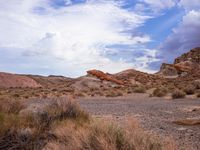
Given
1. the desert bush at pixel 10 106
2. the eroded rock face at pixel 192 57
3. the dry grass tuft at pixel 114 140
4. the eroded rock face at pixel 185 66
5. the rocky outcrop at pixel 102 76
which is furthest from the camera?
the eroded rock face at pixel 192 57

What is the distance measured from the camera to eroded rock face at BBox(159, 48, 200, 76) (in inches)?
3423

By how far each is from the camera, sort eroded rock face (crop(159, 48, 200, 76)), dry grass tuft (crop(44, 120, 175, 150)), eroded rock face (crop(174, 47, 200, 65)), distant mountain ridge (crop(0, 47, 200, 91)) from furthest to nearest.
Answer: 1. eroded rock face (crop(174, 47, 200, 65))
2. eroded rock face (crop(159, 48, 200, 76))
3. distant mountain ridge (crop(0, 47, 200, 91))
4. dry grass tuft (crop(44, 120, 175, 150))

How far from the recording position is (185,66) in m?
A: 90.6

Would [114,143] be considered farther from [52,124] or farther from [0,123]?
[0,123]

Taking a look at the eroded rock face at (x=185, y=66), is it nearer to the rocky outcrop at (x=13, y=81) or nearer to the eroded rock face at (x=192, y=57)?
the eroded rock face at (x=192, y=57)

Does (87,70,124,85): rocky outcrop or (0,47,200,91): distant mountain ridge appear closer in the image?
(0,47,200,91): distant mountain ridge

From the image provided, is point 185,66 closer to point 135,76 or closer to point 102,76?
point 135,76

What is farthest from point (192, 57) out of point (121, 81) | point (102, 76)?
point (102, 76)

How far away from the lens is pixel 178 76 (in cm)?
8538

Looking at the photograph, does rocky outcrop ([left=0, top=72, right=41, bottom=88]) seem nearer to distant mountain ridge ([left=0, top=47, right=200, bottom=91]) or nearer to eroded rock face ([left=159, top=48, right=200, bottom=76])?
distant mountain ridge ([left=0, top=47, right=200, bottom=91])

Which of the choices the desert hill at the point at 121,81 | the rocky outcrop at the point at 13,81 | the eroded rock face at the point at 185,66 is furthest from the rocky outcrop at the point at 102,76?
the rocky outcrop at the point at 13,81

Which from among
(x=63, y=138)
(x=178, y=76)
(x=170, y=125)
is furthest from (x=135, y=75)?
(x=63, y=138)

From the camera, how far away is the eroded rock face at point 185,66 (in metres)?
86.9

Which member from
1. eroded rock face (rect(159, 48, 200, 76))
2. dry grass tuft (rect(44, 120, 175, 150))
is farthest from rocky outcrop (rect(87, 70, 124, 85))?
dry grass tuft (rect(44, 120, 175, 150))
